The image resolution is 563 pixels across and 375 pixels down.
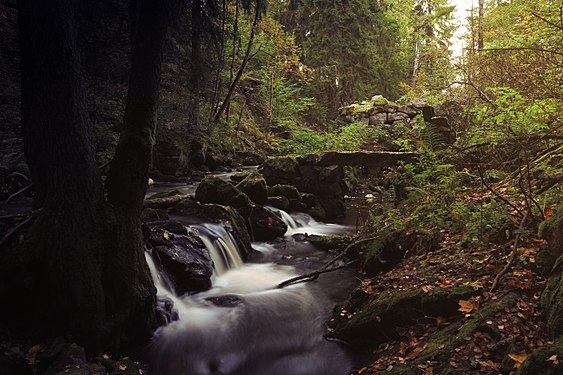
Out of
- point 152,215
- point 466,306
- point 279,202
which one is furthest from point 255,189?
point 466,306

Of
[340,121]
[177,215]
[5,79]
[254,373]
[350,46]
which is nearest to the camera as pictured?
[254,373]

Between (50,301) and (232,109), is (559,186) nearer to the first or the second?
(50,301)

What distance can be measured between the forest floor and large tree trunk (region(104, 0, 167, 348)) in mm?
2983

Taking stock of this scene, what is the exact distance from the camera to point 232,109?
1035 inches

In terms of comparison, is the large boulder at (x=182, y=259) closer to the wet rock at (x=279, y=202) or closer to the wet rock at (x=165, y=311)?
the wet rock at (x=165, y=311)

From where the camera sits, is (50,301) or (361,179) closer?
(50,301)

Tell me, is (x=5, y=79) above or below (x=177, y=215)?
above

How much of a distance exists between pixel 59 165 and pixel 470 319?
15.4 feet

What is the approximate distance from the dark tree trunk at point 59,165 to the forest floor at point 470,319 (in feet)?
11.0

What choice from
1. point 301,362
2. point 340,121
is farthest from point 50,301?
point 340,121

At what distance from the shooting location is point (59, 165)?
4090 mm

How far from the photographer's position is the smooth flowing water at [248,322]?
5008 mm

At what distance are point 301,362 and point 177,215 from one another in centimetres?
578

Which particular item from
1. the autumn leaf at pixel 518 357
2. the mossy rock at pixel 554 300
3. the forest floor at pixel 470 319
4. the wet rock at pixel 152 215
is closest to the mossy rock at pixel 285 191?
the wet rock at pixel 152 215
